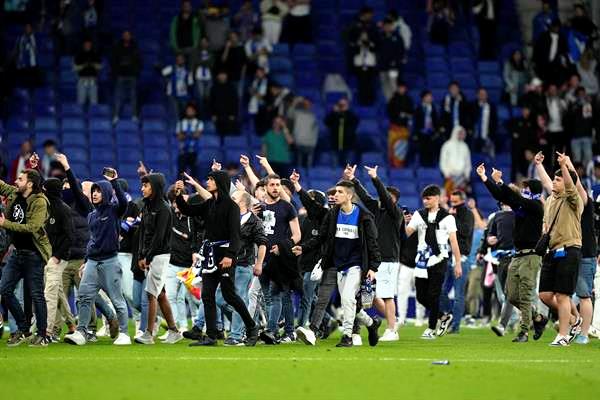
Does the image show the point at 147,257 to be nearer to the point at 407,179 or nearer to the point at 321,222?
the point at 321,222

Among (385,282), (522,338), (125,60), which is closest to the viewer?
(522,338)

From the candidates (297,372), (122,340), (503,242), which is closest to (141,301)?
(122,340)

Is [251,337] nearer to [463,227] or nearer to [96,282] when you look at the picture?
[96,282]

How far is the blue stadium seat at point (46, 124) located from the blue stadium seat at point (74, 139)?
323 mm

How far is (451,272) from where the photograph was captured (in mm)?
23281

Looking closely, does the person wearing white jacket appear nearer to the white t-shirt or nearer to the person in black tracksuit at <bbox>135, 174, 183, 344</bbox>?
the white t-shirt

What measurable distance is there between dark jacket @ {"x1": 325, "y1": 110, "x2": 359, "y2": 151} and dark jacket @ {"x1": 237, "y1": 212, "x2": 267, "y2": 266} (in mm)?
13267

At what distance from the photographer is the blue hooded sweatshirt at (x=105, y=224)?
19.0 meters

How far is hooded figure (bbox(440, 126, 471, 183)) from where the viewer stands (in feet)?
106

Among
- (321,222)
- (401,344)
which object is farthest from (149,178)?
(401,344)

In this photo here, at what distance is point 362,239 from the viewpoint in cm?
1867

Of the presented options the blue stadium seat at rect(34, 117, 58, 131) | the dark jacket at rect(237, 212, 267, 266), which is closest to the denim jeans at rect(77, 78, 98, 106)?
the blue stadium seat at rect(34, 117, 58, 131)

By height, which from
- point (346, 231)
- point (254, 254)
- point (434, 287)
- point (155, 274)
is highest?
point (346, 231)

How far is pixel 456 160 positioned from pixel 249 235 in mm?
13749
